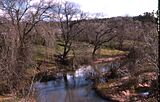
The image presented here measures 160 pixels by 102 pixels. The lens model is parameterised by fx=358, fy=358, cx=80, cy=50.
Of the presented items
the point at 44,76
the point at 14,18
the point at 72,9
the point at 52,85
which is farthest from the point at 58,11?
the point at 52,85

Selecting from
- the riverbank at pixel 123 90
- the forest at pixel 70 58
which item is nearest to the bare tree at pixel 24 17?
the forest at pixel 70 58

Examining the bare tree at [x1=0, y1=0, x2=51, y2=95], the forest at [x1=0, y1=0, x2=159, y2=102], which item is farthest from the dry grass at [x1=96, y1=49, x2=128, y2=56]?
the bare tree at [x1=0, y1=0, x2=51, y2=95]

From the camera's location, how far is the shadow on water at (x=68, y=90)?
27.7 meters

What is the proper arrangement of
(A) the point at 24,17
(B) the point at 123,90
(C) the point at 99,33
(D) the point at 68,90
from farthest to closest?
(C) the point at 99,33 < (A) the point at 24,17 < (D) the point at 68,90 < (B) the point at 123,90

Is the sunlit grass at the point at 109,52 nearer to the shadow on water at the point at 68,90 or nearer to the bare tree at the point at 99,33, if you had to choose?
the bare tree at the point at 99,33

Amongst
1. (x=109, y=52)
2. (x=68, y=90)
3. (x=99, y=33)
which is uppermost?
(x=99, y=33)

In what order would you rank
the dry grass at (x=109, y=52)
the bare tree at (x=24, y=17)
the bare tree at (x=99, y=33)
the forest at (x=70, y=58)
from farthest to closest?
the bare tree at (x=99, y=33), the dry grass at (x=109, y=52), the bare tree at (x=24, y=17), the forest at (x=70, y=58)

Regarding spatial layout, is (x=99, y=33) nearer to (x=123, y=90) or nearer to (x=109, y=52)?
(x=109, y=52)

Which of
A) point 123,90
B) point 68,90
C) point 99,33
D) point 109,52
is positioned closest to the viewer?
point 123,90

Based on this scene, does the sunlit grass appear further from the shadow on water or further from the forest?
the shadow on water

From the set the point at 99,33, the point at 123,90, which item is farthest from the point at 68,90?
the point at 99,33

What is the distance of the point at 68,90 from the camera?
102 ft

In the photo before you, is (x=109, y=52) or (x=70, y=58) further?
(x=109, y=52)

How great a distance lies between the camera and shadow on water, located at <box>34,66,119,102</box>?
1089 inches
